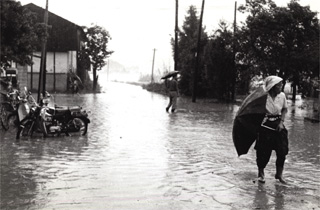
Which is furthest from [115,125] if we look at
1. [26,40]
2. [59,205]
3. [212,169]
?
[59,205]

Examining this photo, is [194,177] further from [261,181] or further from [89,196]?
[89,196]

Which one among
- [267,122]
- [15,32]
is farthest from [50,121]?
[267,122]

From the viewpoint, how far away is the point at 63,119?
45.6 feet

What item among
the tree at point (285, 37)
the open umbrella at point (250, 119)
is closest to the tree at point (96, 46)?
the tree at point (285, 37)

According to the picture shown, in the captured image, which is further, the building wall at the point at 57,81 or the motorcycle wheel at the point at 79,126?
the building wall at the point at 57,81

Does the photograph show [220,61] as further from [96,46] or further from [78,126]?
[96,46]

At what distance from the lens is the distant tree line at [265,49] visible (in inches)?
1175

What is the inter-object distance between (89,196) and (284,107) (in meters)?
3.37

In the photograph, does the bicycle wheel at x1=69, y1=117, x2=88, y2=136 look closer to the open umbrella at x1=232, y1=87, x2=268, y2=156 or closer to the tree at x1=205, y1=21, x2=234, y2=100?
the open umbrella at x1=232, y1=87, x2=268, y2=156

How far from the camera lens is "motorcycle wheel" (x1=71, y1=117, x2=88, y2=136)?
14.0 metres

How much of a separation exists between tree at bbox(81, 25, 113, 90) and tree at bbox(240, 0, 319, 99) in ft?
93.0

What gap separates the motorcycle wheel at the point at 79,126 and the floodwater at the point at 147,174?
0.22 m

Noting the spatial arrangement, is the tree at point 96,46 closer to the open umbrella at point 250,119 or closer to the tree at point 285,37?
the tree at point 285,37

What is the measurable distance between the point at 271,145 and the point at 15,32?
20.8 ft
